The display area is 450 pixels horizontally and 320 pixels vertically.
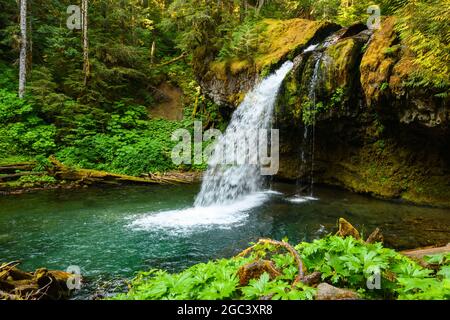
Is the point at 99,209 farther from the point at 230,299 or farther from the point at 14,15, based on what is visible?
the point at 14,15

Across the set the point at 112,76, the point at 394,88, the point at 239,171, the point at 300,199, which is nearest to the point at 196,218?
the point at 300,199

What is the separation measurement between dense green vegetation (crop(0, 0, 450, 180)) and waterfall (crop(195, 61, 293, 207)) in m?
2.35

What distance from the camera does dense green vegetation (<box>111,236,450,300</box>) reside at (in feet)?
9.08

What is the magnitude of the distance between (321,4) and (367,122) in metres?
9.53

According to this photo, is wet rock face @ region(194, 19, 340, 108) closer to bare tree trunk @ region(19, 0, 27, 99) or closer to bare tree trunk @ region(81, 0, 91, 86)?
bare tree trunk @ region(81, 0, 91, 86)

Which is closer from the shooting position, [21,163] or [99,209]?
[99,209]

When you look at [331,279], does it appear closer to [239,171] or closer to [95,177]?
[239,171]

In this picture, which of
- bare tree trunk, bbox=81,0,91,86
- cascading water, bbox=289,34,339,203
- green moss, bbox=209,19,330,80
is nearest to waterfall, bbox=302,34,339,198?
cascading water, bbox=289,34,339,203

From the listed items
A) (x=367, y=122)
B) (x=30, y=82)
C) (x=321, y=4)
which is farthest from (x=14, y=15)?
(x=367, y=122)

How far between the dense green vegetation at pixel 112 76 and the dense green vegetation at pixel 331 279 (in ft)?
41.3

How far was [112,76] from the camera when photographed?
19.9 m

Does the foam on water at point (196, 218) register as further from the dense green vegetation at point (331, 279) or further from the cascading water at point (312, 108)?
the dense green vegetation at point (331, 279)
